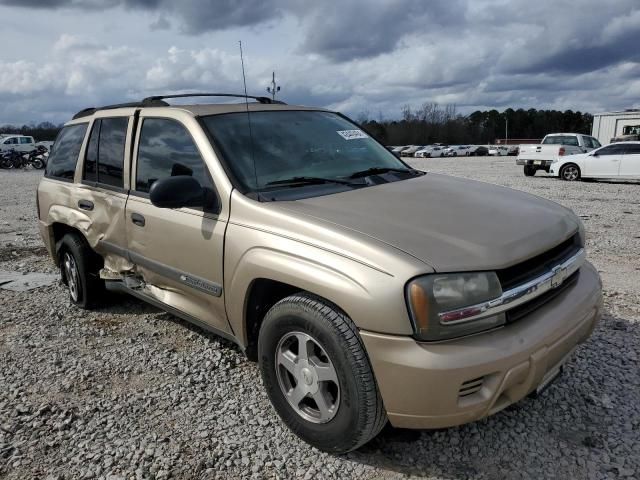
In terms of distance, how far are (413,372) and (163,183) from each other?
1.68m

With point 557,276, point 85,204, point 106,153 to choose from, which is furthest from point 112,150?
point 557,276

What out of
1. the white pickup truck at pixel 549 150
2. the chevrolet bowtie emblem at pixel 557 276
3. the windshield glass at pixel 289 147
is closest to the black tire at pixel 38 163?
the white pickup truck at pixel 549 150

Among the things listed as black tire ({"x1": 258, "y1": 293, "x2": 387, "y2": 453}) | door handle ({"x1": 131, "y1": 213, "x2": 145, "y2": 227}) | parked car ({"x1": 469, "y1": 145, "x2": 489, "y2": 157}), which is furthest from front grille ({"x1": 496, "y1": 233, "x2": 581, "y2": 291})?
parked car ({"x1": 469, "y1": 145, "x2": 489, "y2": 157})

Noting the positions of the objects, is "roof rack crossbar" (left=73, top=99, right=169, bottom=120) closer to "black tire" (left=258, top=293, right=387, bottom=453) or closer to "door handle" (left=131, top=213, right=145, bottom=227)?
"door handle" (left=131, top=213, right=145, bottom=227)

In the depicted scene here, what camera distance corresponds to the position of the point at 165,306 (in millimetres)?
3668

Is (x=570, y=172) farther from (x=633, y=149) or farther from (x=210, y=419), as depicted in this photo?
(x=210, y=419)

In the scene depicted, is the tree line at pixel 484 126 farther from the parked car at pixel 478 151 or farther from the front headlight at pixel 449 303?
the front headlight at pixel 449 303

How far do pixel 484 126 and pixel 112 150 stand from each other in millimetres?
109641

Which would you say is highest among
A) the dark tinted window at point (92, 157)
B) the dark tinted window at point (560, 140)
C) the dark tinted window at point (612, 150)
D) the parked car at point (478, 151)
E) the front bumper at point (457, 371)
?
the dark tinted window at point (92, 157)

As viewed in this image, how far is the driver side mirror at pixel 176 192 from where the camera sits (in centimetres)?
287

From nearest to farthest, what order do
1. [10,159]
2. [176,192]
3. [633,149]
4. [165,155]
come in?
[176,192] < [165,155] < [633,149] < [10,159]

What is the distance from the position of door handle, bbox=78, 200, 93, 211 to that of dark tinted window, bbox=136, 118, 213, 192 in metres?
0.76

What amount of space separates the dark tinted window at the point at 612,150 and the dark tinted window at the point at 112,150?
1661cm

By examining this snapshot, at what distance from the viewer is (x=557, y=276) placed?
2.62 metres
